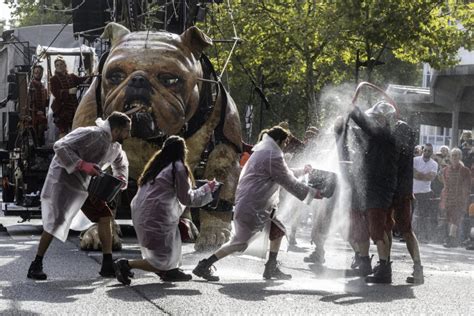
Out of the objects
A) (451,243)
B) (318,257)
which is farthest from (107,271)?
(451,243)

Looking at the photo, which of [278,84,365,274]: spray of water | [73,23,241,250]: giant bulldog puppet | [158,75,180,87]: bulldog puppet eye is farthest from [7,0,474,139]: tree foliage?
[158,75,180,87]: bulldog puppet eye

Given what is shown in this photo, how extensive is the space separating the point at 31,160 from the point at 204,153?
17.0 ft

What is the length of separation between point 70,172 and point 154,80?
9.09 ft

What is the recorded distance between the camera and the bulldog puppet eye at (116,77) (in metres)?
14.7

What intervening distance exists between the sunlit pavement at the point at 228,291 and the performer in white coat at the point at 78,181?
370 mm

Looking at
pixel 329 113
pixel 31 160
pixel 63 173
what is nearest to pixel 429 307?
pixel 63 173

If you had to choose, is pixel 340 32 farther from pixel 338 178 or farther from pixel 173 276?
pixel 173 276

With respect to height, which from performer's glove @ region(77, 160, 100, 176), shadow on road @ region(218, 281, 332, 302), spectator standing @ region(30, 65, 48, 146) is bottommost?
shadow on road @ region(218, 281, 332, 302)

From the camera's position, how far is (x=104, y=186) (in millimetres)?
11805

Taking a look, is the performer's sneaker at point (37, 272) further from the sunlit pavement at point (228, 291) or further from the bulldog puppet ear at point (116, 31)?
the bulldog puppet ear at point (116, 31)

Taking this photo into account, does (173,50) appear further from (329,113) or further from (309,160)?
(329,113)

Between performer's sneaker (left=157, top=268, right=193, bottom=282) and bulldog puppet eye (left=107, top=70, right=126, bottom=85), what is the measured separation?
11.0 feet

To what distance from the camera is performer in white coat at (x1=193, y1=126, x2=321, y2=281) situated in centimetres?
1266

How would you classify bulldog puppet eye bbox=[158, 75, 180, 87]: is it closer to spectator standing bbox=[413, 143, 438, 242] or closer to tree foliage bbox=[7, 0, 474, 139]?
tree foliage bbox=[7, 0, 474, 139]
